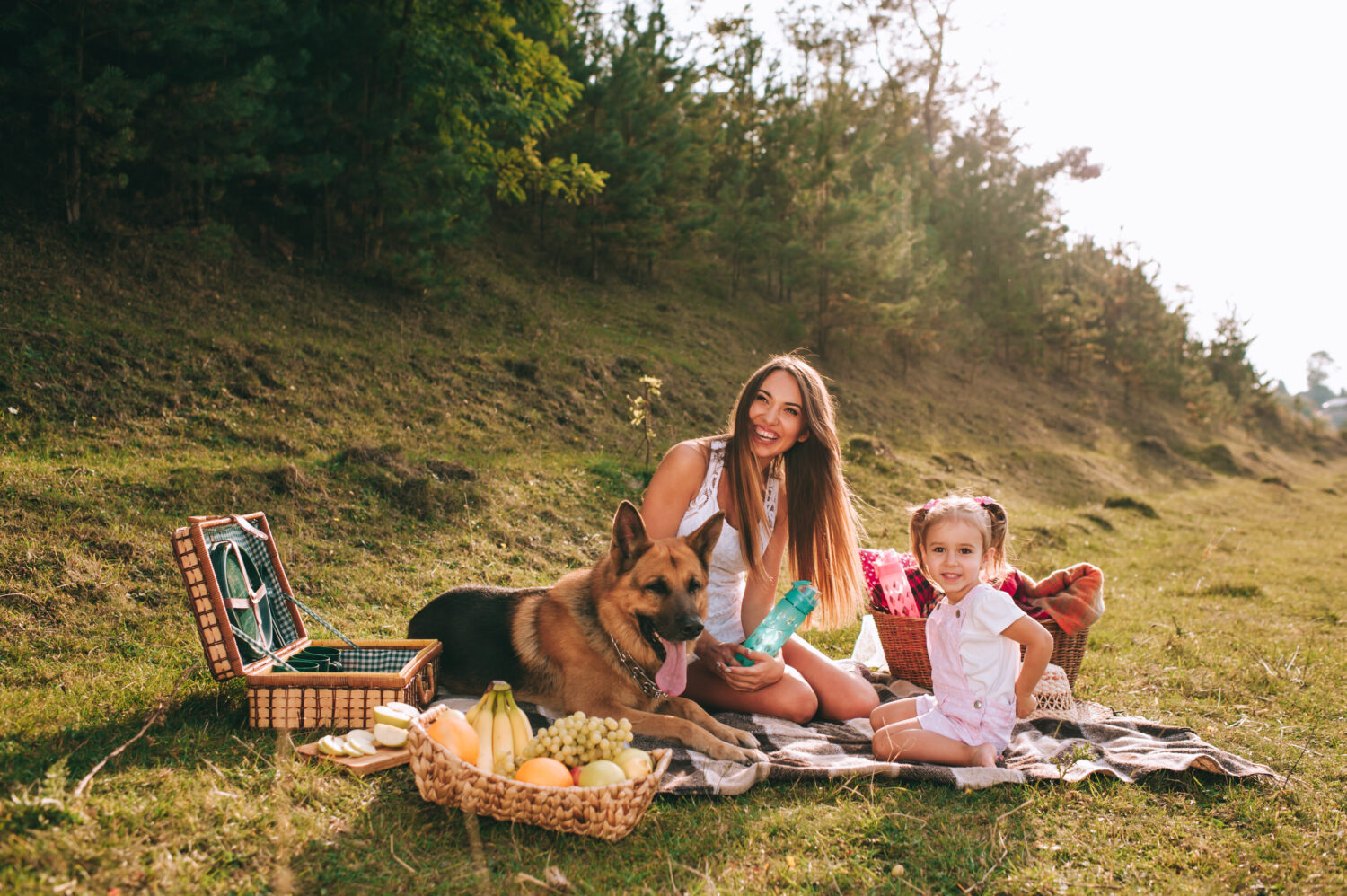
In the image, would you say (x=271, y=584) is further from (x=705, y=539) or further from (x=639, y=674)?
(x=705, y=539)

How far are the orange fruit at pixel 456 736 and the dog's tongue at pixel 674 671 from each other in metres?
1.10

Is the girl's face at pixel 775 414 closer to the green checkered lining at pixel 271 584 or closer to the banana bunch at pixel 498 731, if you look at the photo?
the banana bunch at pixel 498 731

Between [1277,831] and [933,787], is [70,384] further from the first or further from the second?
[1277,831]

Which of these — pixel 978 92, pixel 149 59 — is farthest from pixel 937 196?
pixel 149 59

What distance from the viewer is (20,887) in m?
1.89

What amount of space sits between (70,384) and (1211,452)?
104 ft

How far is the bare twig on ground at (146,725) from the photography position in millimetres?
2404

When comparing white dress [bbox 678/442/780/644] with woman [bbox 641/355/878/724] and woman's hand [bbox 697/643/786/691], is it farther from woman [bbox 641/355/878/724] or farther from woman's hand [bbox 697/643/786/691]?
woman's hand [bbox 697/643/786/691]

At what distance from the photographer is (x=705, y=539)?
12.2 feet

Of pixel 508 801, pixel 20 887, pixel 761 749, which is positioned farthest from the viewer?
pixel 761 749

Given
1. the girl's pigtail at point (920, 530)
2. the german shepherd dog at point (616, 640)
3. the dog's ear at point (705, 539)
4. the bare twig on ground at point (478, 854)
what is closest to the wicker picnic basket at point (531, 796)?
the bare twig on ground at point (478, 854)

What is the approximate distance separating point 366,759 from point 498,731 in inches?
23.8

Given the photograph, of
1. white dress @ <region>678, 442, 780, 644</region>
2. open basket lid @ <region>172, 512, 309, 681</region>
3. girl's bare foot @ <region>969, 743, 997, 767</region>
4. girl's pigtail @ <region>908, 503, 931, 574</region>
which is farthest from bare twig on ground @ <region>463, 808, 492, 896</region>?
girl's pigtail @ <region>908, 503, 931, 574</region>

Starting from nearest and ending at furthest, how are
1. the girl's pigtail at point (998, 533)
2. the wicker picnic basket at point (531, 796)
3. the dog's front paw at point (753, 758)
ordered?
1. the wicker picnic basket at point (531, 796)
2. the dog's front paw at point (753, 758)
3. the girl's pigtail at point (998, 533)
